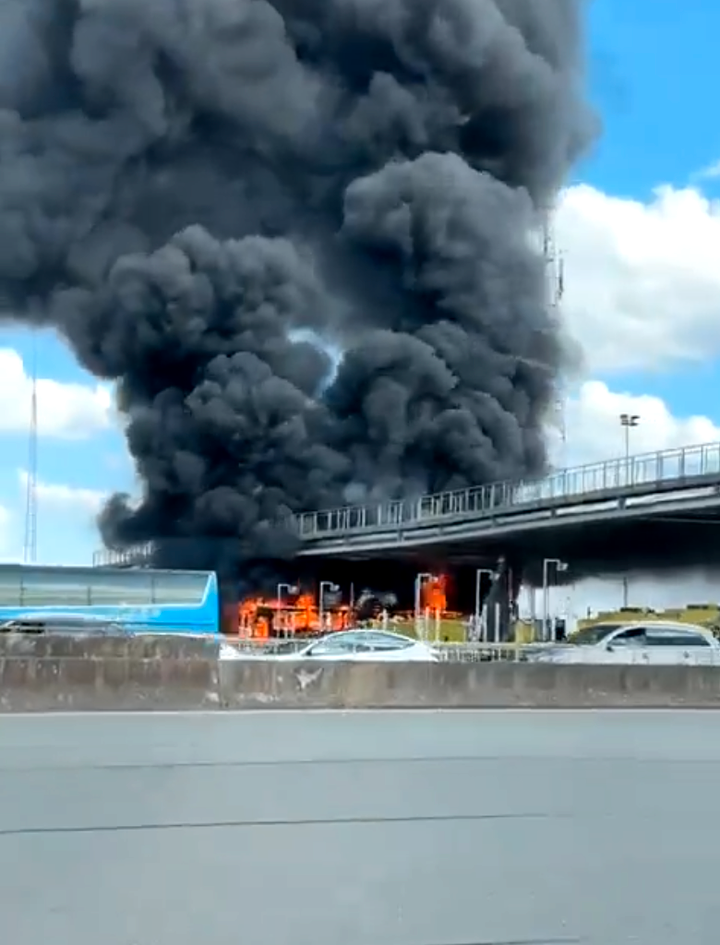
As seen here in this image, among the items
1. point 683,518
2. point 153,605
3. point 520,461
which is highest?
point 520,461

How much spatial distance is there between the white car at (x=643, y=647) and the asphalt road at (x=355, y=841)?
13.4m

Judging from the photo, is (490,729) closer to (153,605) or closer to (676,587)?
(153,605)

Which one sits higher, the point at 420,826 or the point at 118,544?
the point at 118,544

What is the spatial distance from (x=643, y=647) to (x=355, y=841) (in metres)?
20.6

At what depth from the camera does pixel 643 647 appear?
1081 inches

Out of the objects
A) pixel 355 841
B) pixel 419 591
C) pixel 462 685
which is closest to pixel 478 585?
pixel 419 591

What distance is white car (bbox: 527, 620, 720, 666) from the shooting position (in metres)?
27.3

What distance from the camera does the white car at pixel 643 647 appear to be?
1073 inches

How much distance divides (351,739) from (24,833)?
644 cm

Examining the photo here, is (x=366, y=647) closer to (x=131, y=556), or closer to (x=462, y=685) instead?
(x=462, y=685)

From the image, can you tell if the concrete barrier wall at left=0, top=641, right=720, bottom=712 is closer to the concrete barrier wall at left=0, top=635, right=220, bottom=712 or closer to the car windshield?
the concrete barrier wall at left=0, top=635, right=220, bottom=712

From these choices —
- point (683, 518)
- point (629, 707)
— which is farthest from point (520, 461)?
point (629, 707)

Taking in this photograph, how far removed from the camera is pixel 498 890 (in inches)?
252

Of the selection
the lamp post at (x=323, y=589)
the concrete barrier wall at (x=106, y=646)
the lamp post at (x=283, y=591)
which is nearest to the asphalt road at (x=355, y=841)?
the concrete barrier wall at (x=106, y=646)
